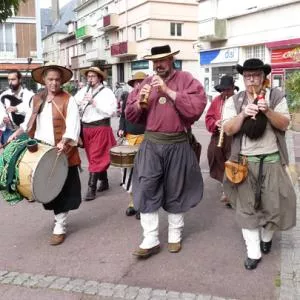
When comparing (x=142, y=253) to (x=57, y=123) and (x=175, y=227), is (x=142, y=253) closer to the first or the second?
(x=175, y=227)

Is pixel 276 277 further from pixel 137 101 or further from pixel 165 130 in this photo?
pixel 137 101

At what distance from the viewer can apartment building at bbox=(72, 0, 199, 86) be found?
36.1 metres

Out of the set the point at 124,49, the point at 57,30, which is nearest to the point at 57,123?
the point at 124,49

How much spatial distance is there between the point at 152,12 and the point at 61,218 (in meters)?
32.5

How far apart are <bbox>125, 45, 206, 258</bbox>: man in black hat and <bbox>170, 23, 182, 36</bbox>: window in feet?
109

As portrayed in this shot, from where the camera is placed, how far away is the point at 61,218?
201 inches

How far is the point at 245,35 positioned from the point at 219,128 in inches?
659

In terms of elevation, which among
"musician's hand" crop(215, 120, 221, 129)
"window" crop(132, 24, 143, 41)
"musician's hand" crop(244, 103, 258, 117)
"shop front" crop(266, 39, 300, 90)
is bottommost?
"musician's hand" crop(215, 120, 221, 129)

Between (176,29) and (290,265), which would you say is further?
(176,29)

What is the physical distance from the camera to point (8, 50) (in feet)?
115

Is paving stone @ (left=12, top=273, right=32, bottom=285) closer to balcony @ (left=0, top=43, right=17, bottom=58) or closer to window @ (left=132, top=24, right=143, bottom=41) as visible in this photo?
balcony @ (left=0, top=43, right=17, bottom=58)

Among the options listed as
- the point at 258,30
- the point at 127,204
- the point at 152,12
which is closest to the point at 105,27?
the point at 152,12

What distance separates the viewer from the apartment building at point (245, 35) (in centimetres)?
1897

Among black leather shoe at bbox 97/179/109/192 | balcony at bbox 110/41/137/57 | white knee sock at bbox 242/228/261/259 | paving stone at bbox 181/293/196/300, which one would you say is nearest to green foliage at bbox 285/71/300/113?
black leather shoe at bbox 97/179/109/192
